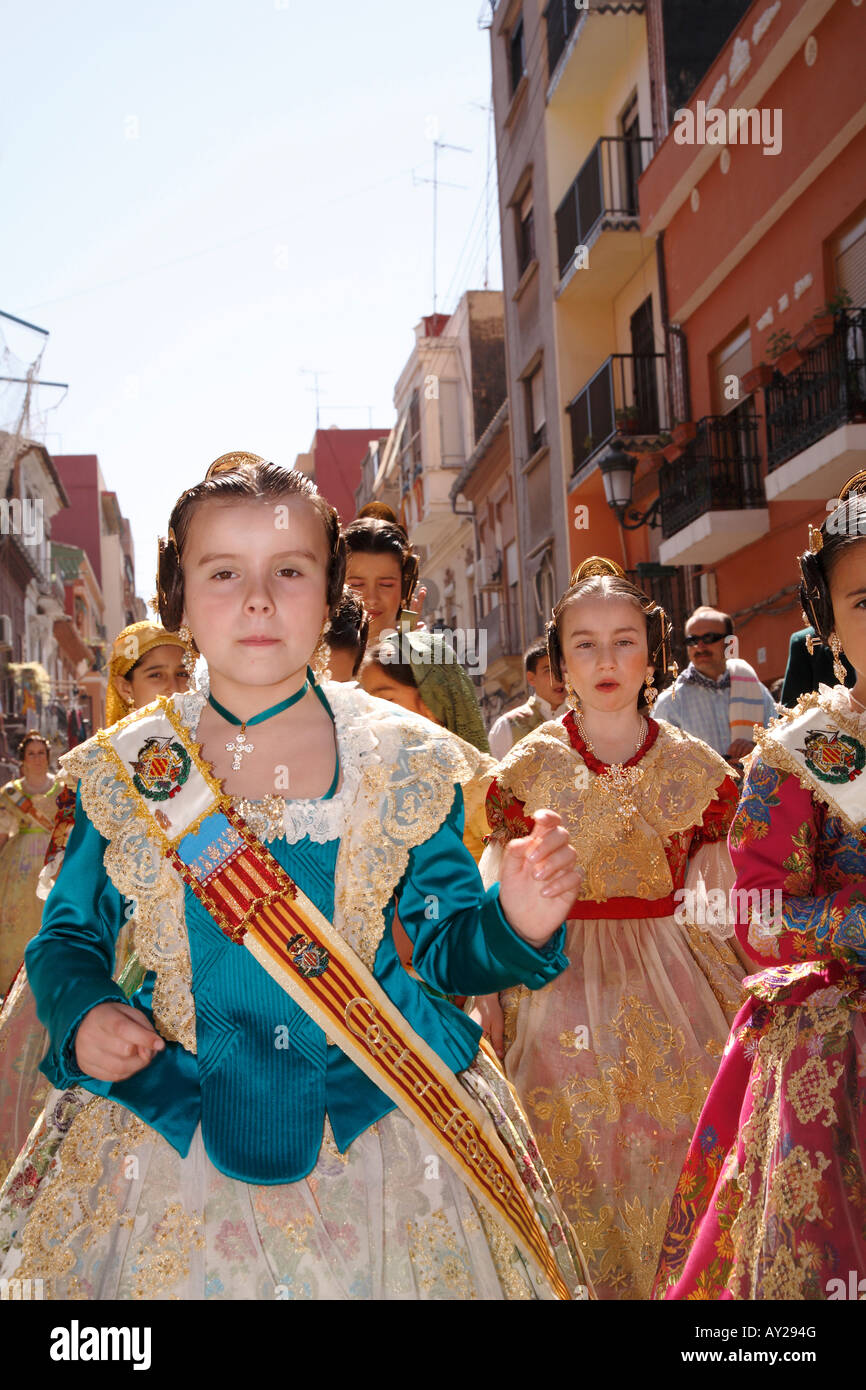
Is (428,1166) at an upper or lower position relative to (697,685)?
Result: lower

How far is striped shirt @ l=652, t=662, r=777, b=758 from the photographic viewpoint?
9000 millimetres

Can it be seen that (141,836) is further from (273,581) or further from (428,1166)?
(428,1166)

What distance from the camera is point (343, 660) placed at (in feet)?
16.4

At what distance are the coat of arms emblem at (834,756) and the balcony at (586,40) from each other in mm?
16275

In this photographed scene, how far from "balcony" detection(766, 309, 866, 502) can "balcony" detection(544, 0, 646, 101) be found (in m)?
7.26

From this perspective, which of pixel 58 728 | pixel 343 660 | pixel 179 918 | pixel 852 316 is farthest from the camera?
pixel 58 728

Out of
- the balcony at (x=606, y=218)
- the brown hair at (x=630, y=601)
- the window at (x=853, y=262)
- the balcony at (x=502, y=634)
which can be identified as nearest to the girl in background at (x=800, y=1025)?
the brown hair at (x=630, y=601)

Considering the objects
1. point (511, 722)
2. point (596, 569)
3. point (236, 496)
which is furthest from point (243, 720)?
point (511, 722)

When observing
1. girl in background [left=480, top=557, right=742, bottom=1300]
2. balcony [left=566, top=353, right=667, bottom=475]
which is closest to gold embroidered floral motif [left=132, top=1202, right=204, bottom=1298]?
girl in background [left=480, top=557, right=742, bottom=1300]

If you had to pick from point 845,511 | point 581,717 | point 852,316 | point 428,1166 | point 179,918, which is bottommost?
point 428,1166

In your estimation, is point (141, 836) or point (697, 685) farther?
point (697, 685)

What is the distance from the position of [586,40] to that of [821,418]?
378 inches

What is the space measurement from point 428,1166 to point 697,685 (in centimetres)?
683
